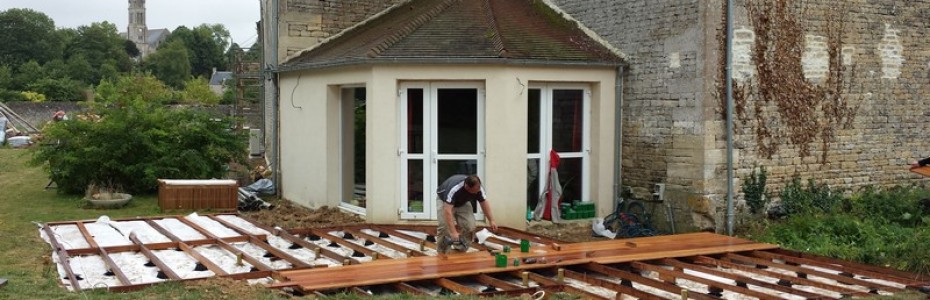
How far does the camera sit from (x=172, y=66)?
81250mm

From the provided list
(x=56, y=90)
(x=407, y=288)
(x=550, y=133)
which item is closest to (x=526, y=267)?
(x=407, y=288)

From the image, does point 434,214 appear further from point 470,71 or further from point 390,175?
point 470,71

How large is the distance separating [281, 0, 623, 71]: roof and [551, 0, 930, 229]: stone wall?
44cm

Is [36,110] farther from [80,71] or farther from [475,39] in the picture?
[475,39]

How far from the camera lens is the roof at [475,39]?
11984 millimetres

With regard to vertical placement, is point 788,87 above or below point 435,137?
above

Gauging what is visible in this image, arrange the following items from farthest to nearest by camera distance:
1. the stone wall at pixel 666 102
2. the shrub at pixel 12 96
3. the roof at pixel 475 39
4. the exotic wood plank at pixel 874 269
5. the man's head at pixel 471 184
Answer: the shrub at pixel 12 96 → the roof at pixel 475 39 → the stone wall at pixel 666 102 → the man's head at pixel 471 184 → the exotic wood plank at pixel 874 269

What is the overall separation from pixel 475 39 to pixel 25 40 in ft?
258

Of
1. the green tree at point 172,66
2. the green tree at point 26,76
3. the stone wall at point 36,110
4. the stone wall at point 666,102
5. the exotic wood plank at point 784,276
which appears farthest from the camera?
the green tree at point 172,66

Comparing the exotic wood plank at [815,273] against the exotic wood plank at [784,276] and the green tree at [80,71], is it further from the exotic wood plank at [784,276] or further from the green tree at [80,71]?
the green tree at [80,71]

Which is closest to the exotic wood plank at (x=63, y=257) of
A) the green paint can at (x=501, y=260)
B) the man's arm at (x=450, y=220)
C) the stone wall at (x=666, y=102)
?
the man's arm at (x=450, y=220)

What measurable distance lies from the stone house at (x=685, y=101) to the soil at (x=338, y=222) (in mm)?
371

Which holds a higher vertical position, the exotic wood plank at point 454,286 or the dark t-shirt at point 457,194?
the dark t-shirt at point 457,194

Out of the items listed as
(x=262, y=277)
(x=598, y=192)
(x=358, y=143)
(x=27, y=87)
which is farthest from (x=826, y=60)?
(x=27, y=87)
